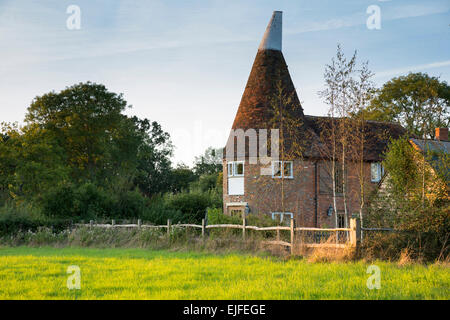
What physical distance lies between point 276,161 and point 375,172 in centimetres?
757

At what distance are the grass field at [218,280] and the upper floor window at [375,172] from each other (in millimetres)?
18381

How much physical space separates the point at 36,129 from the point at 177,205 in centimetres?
1369

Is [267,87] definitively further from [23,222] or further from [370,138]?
[23,222]

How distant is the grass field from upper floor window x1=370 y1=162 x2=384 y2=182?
18381 millimetres

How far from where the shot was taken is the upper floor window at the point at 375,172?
30.8 meters

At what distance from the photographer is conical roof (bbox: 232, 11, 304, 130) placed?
28.9 metres

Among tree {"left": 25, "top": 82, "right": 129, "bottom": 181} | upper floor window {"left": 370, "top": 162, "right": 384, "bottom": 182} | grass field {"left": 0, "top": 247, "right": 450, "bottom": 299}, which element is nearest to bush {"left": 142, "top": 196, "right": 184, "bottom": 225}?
upper floor window {"left": 370, "top": 162, "right": 384, "bottom": 182}

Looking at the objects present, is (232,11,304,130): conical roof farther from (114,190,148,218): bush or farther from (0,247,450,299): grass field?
(0,247,450,299): grass field

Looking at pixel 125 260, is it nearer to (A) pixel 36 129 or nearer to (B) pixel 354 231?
(B) pixel 354 231

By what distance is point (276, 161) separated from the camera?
27.4 meters

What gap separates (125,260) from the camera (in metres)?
14.5

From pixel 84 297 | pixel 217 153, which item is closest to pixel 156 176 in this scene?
pixel 217 153

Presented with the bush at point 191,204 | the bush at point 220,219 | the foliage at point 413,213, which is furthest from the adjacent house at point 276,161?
the foliage at point 413,213

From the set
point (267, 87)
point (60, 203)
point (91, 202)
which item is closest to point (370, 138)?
point (267, 87)
